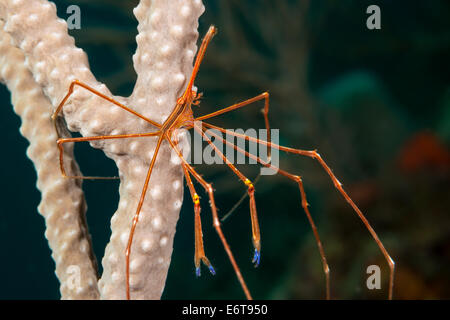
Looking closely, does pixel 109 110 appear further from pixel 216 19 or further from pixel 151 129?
pixel 216 19

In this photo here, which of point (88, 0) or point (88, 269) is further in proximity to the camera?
point (88, 0)

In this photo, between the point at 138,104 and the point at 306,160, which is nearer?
the point at 138,104

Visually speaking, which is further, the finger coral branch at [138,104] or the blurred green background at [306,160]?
the blurred green background at [306,160]

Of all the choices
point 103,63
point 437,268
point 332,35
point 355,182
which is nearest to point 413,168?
point 355,182

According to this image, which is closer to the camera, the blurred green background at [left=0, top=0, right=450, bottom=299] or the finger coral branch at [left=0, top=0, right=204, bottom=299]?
the finger coral branch at [left=0, top=0, right=204, bottom=299]

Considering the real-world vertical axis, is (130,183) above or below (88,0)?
below

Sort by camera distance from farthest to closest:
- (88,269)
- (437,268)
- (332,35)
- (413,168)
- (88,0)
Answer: (332,35), (413,168), (88,0), (437,268), (88,269)

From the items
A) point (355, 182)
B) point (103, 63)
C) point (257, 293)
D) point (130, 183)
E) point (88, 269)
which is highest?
point (103, 63)

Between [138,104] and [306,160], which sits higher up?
[138,104]
